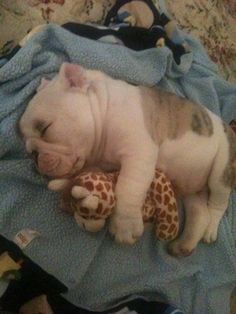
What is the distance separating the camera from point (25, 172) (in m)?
1.08

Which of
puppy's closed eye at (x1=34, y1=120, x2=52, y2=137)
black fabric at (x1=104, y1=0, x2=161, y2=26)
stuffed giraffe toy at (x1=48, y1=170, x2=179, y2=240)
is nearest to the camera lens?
stuffed giraffe toy at (x1=48, y1=170, x2=179, y2=240)

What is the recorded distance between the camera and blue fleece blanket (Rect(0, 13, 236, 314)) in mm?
1086

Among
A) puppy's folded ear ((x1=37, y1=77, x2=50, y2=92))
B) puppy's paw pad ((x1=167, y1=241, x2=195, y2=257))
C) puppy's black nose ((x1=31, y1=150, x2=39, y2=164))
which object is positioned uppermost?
puppy's folded ear ((x1=37, y1=77, x2=50, y2=92))

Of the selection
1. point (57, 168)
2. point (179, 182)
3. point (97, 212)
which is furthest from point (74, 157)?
point (179, 182)

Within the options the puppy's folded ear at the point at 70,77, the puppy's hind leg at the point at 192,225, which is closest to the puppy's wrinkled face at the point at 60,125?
the puppy's folded ear at the point at 70,77

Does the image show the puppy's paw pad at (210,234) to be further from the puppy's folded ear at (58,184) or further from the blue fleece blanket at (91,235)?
the puppy's folded ear at (58,184)

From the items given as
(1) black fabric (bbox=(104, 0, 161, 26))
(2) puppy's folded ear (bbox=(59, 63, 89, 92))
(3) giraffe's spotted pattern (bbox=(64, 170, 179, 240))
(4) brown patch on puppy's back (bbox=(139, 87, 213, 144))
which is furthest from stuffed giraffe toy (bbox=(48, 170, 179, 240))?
(1) black fabric (bbox=(104, 0, 161, 26))

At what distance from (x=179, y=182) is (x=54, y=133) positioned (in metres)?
0.35

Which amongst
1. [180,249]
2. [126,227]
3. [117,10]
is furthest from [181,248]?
[117,10]

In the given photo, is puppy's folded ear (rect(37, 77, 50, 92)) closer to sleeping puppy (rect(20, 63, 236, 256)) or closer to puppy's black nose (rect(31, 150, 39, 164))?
sleeping puppy (rect(20, 63, 236, 256))

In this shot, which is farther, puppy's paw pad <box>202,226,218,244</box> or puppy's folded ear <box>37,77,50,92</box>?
puppy's paw pad <box>202,226,218,244</box>

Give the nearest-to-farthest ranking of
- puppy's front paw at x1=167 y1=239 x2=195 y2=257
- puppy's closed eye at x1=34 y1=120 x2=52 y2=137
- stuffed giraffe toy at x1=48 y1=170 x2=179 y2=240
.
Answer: stuffed giraffe toy at x1=48 y1=170 x2=179 y2=240, puppy's closed eye at x1=34 y1=120 x2=52 y2=137, puppy's front paw at x1=167 y1=239 x2=195 y2=257

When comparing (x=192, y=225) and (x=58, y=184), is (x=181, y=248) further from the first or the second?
(x=58, y=184)

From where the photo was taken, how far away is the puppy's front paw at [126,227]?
100cm
